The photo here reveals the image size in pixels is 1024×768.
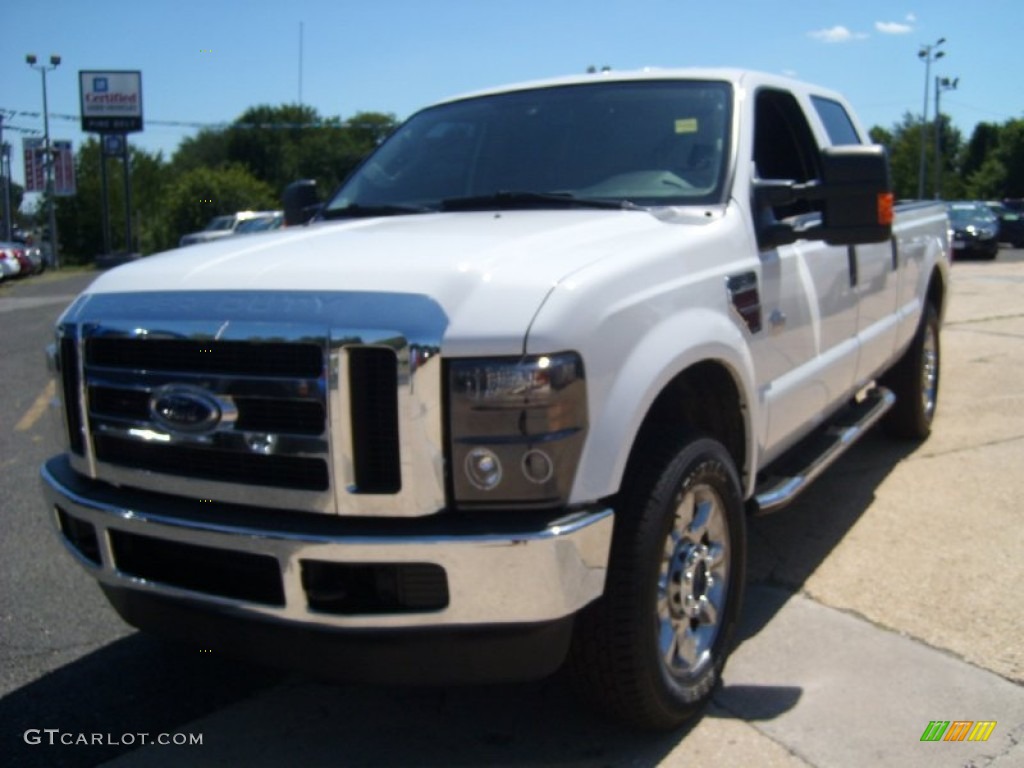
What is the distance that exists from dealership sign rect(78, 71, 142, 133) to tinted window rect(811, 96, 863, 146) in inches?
1831

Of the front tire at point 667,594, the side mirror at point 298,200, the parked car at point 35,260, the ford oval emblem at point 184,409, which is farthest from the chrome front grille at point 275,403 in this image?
the parked car at point 35,260

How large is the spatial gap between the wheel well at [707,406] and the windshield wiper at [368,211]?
120 centimetres

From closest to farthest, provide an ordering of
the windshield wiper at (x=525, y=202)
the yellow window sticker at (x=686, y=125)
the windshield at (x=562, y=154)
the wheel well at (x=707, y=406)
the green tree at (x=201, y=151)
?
the wheel well at (x=707, y=406) < the windshield wiper at (x=525, y=202) < the windshield at (x=562, y=154) < the yellow window sticker at (x=686, y=125) < the green tree at (x=201, y=151)

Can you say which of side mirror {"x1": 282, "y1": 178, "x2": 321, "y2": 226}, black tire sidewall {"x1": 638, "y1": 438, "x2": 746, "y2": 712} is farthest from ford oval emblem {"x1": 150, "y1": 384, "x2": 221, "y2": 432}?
side mirror {"x1": 282, "y1": 178, "x2": 321, "y2": 226}

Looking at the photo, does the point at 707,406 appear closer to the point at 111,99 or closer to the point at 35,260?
the point at 35,260

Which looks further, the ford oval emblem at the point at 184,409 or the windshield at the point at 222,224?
the windshield at the point at 222,224

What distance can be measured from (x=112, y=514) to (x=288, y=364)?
722mm

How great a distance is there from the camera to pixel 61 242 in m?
77.6

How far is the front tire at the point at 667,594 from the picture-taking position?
9.33ft

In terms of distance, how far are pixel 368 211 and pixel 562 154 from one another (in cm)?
78

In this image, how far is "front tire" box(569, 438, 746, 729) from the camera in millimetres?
2844

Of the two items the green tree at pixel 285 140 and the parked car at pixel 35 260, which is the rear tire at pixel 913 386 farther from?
the green tree at pixel 285 140

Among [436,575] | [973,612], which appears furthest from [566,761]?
[973,612]

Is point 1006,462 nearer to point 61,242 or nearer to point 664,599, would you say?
point 664,599
